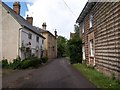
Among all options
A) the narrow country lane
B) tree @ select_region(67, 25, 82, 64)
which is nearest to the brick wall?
the narrow country lane

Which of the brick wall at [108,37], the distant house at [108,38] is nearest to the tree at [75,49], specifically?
the distant house at [108,38]

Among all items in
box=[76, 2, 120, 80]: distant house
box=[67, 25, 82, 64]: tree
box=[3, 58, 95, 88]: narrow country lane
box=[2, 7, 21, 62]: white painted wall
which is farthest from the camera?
box=[67, 25, 82, 64]: tree

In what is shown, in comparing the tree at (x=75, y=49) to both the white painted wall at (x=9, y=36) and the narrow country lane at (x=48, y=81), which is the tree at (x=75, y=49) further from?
the narrow country lane at (x=48, y=81)

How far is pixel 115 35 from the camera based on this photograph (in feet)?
39.9

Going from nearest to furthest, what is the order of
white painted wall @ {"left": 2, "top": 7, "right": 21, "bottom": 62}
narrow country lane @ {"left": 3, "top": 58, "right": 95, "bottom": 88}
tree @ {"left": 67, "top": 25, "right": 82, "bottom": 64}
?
1. narrow country lane @ {"left": 3, "top": 58, "right": 95, "bottom": 88}
2. white painted wall @ {"left": 2, "top": 7, "right": 21, "bottom": 62}
3. tree @ {"left": 67, "top": 25, "right": 82, "bottom": 64}

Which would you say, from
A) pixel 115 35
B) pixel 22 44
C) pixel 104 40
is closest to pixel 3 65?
pixel 22 44

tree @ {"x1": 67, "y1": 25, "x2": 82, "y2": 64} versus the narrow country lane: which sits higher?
tree @ {"x1": 67, "y1": 25, "x2": 82, "y2": 64}

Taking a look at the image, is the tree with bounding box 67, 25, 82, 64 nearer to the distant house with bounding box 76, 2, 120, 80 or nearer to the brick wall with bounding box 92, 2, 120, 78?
the distant house with bounding box 76, 2, 120, 80

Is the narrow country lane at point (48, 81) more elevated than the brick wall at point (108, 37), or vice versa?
the brick wall at point (108, 37)

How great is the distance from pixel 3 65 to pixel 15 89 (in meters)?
15.2

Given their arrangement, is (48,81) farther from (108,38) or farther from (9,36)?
(9,36)

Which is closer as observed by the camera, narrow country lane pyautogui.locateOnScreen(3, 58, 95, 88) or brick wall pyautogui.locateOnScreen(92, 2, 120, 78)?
narrow country lane pyautogui.locateOnScreen(3, 58, 95, 88)

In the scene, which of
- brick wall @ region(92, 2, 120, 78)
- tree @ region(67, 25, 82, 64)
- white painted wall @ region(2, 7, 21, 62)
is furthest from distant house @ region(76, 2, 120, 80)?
white painted wall @ region(2, 7, 21, 62)

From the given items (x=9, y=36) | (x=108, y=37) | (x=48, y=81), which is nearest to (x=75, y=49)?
(x=9, y=36)
